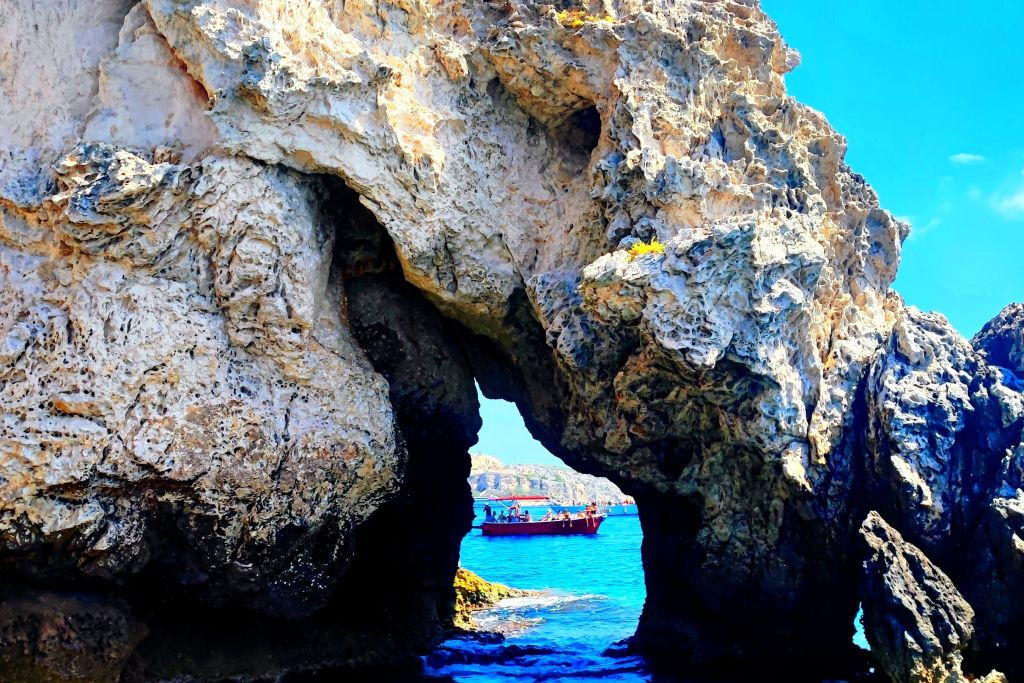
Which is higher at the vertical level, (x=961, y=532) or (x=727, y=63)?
(x=727, y=63)

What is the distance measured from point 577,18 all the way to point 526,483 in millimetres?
133310

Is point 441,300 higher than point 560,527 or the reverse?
higher

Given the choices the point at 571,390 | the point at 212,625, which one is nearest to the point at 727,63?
the point at 571,390

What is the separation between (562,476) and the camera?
158 m

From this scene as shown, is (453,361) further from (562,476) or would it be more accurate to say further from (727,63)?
(562,476)

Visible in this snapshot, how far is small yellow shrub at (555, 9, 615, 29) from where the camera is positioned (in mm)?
14126

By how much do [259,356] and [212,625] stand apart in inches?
177

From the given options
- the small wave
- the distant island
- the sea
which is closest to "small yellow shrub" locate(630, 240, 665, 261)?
the sea

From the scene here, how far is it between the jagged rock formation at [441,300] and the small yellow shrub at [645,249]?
16cm

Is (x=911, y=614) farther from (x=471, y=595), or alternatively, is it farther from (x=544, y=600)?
(x=544, y=600)

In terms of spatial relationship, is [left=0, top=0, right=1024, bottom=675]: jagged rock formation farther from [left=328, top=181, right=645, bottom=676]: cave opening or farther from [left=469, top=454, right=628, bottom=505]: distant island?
[left=469, top=454, right=628, bottom=505]: distant island

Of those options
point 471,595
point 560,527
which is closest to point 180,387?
point 471,595

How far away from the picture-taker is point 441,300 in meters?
14.7

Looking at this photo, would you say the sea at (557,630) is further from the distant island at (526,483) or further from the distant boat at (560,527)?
the distant island at (526,483)
